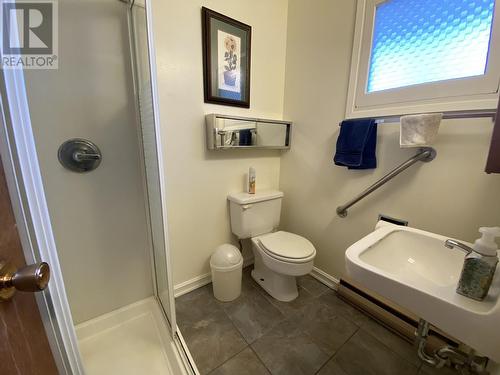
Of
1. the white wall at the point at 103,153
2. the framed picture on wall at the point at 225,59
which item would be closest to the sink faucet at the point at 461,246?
the framed picture on wall at the point at 225,59

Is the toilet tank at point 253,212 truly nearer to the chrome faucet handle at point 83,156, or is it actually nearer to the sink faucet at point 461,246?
the chrome faucet handle at point 83,156

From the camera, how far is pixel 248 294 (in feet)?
5.08

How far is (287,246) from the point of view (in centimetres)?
143

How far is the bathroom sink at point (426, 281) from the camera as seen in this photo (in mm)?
483

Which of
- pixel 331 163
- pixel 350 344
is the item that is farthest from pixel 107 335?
pixel 331 163

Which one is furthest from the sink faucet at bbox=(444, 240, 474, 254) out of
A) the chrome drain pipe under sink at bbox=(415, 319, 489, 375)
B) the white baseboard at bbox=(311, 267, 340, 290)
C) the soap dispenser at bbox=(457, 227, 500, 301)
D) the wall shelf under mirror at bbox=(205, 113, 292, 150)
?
the wall shelf under mirror at bbox=(205, 113, 292, 150)

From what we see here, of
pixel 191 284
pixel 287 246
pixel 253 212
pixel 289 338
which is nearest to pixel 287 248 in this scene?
pixel 287 246

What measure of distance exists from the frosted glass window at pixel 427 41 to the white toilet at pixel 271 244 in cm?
109

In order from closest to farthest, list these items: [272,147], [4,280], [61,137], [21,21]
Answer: [4,280], [21,21], [61,137], [272,147]

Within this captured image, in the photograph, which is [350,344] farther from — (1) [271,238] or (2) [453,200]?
(2) [453,200]

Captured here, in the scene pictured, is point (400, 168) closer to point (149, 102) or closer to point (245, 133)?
Answer: point (245, 133)

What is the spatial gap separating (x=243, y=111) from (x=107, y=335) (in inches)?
67.8

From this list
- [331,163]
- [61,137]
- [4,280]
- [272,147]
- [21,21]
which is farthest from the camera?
[272,147]

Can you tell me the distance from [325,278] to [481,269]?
1.24 m
